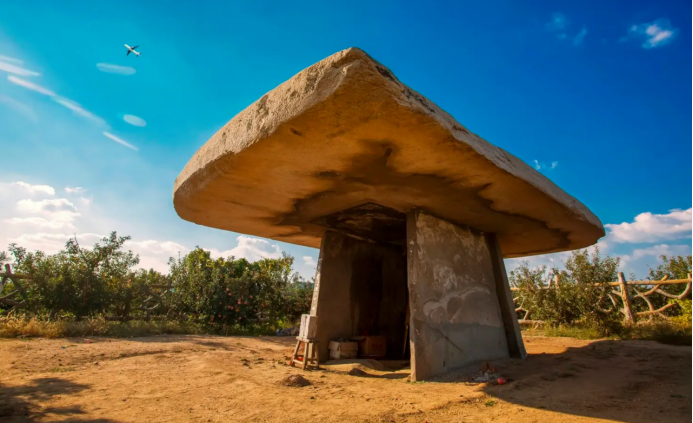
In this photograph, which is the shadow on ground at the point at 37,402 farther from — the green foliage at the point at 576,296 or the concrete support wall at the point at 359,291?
the green foliage at the point at 576,296

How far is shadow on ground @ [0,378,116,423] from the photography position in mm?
2570

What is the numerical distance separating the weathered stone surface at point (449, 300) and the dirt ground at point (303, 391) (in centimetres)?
41

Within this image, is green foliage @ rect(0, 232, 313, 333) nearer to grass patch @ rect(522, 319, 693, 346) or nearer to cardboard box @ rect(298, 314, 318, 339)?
cardboard box @ rect(298, 314, 318, 339)

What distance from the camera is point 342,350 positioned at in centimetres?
566

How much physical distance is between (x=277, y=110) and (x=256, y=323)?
→ 870 centimetres

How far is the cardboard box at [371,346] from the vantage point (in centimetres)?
598

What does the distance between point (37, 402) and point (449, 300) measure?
4.44 m

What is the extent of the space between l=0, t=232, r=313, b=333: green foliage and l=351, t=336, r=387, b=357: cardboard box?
178 inches

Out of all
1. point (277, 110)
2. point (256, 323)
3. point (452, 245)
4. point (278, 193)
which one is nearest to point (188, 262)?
point (256, 323)

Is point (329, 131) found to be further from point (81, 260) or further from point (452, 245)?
point (81, 260)

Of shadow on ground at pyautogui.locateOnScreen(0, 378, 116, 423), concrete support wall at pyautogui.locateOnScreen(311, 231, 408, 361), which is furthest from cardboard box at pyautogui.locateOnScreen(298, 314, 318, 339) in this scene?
shadow on ground at pyautogui.locateOnScreen(0, 378, 116, 423)

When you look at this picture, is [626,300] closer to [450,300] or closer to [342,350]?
[450,300]

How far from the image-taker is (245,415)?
281cm

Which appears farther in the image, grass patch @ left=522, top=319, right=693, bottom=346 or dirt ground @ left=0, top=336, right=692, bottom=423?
grass patch @ left=522, top=319, right=693, bottom=346
